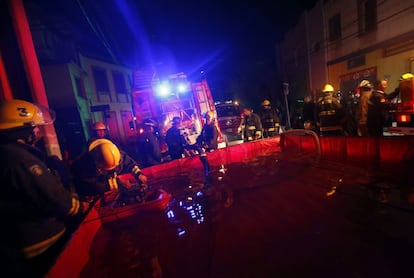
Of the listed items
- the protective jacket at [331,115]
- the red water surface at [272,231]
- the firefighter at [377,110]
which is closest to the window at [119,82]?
the protective jacket at [331,115]

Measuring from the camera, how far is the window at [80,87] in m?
16.4

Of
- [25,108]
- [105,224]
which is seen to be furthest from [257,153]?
[25,108]

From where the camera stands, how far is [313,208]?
2848 mm

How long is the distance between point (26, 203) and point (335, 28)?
18778 mm

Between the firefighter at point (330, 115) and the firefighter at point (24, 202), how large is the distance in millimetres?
6376

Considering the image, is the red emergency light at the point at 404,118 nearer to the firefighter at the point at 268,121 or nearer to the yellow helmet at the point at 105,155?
the firefighter at the point at 268,121

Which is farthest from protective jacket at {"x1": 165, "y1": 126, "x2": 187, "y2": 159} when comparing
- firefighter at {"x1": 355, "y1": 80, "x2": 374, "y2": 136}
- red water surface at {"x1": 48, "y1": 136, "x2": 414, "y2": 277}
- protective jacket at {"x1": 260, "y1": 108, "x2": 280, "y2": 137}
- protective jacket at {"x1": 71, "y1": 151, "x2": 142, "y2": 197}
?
firefighter at {"x1": 355, "y1": 80, "x2": 374, "y2": 136}

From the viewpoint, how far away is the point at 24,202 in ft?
5.82

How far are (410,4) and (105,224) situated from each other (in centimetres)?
1474

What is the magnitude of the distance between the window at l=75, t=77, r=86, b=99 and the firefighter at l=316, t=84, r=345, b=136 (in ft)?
51.3

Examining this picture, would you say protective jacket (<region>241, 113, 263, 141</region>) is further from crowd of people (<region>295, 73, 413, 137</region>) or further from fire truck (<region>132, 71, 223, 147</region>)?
crowd of people (<region>295, 73, 413, 137</region>)

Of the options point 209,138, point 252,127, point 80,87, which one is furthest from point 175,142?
point 80,87

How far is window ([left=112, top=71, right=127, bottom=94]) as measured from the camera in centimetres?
2363

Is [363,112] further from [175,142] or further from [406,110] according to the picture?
[175,142]
